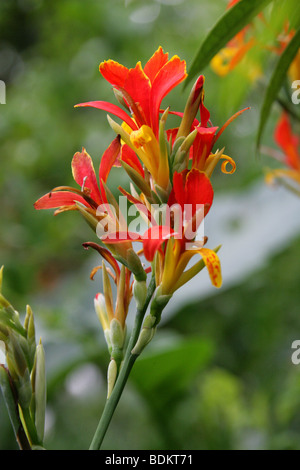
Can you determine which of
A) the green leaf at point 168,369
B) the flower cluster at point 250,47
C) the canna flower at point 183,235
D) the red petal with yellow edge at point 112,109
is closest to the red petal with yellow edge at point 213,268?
the canna flower at point 183,235

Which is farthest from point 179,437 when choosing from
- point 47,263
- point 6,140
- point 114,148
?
point 6,140

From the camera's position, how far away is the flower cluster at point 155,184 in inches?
12.6

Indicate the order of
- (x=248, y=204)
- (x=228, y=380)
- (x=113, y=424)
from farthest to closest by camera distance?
1. (x=248, y=204)
2. (x=113, y=424)
3. (x=228, y=380)

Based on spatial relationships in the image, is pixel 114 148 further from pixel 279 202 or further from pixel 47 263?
pixel 47 263

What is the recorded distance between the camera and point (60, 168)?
1630mm

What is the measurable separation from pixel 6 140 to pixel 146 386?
88 cm

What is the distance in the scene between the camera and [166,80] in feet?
1.08

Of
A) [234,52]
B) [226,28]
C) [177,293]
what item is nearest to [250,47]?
[234,52]

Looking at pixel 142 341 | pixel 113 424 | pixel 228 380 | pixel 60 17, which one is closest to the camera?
pixel 142 341

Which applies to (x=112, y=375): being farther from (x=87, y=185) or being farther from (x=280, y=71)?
(x=280, y=71)

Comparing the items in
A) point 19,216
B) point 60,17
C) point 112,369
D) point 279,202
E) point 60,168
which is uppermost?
point 60,17

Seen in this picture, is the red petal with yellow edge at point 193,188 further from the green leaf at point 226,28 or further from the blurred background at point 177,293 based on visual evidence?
the blurred background at point 177,293

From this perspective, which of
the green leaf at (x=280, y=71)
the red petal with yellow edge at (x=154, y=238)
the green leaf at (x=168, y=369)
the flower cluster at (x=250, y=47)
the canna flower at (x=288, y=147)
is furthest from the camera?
the green leaf at (x=168, y=369)

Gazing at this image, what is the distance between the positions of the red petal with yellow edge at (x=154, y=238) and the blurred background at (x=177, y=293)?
1.01 ft
